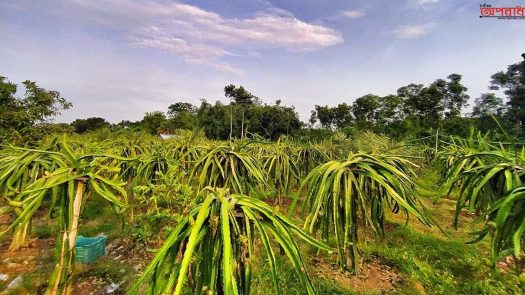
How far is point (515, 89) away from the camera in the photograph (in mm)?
27266

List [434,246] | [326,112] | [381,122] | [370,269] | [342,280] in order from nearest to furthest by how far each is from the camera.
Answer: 1. [342,280]
2. [370,269]
3. [434,246]
4. [381,122]
5. [326,112]

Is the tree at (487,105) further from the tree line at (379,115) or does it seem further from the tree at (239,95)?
the tree at (239,95)

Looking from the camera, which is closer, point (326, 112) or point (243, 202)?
point (243, 202)

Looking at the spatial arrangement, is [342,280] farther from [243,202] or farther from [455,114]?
[455,114]

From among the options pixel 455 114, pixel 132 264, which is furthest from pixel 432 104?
pixel 132 264

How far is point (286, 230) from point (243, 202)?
0.75 feet

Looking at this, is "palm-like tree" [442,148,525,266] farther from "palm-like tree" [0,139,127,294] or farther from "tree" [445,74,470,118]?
"tree" [445,74,470,118]

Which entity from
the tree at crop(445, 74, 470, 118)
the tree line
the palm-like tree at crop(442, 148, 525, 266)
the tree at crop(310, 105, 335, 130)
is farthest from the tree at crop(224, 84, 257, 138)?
the palm-like tree at crop(442, 148, 525, 266)

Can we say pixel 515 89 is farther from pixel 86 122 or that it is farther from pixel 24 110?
pixel 86 122

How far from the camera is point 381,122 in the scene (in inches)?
1532

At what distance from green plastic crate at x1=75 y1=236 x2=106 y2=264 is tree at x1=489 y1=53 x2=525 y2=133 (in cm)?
3232

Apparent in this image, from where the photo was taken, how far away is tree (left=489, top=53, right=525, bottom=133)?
25.3 metres

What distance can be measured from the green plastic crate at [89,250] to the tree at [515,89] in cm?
3232

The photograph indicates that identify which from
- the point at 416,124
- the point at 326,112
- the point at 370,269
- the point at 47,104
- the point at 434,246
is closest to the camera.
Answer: the point at 370,269
